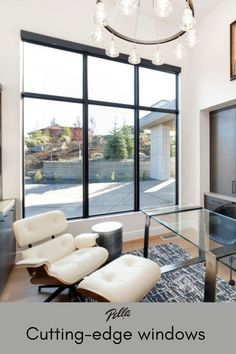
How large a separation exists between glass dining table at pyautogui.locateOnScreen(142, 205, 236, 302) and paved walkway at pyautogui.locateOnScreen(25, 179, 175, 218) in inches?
38.8

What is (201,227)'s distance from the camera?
2.30m

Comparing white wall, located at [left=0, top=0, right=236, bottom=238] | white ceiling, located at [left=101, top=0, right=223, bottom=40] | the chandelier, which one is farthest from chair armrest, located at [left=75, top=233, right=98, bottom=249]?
Result: white ceiling, located at [left=101, top=0, right=223, bottom=40]

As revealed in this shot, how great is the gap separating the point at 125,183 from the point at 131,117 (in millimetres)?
1198

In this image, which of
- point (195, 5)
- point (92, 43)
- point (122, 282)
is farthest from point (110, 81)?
point (122, 282)

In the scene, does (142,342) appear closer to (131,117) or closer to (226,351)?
(226,351)

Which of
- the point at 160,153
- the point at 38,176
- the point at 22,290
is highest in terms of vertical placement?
the point at 160,153

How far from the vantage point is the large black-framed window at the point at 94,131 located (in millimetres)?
2951

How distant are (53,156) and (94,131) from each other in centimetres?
79

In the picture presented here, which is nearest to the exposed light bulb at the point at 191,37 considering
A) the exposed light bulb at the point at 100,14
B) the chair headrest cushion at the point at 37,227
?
the exposed light bulb at the point at 100,14

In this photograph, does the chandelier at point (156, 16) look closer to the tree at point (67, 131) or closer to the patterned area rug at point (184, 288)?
the tree at point (67, 131)

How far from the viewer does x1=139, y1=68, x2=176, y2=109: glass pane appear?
363 cm

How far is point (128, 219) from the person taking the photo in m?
3.52

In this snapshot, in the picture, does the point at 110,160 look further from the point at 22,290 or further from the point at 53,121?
the point at 22,290

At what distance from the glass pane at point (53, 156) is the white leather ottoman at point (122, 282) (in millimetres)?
1673
